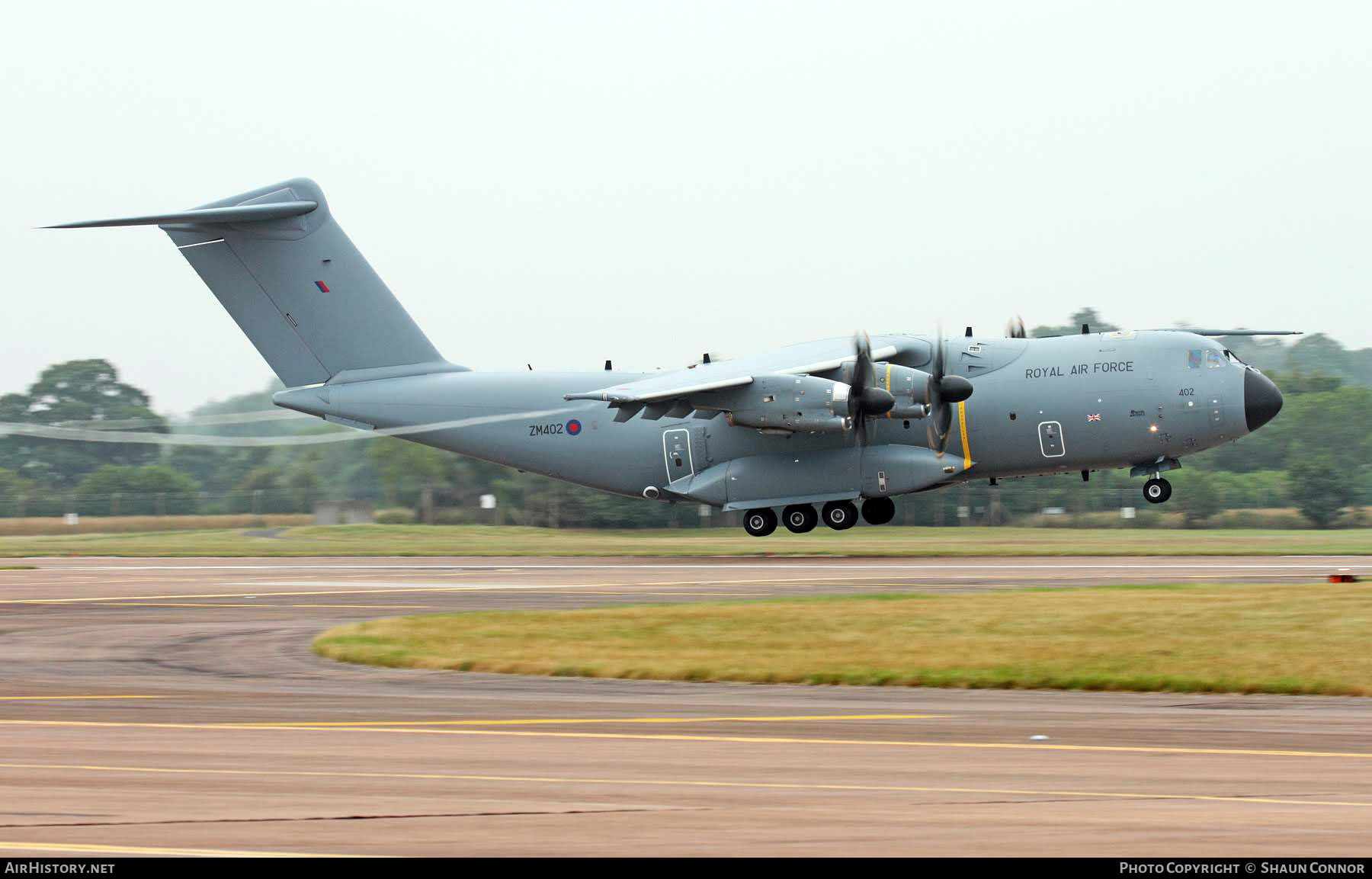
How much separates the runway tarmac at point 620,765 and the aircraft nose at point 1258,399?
77.0 feet

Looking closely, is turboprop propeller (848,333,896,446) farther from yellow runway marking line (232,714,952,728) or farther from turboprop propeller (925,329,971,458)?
yellow runway marking line (232,714,952,728)

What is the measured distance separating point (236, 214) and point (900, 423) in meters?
17.2

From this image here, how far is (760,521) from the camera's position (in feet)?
125

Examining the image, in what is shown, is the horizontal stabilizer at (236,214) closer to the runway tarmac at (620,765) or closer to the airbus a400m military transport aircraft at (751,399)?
the airbus a400m military transport aircraft at (751,399)

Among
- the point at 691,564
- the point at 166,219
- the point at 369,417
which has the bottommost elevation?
the point at 691,564

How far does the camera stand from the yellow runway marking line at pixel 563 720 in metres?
12.2

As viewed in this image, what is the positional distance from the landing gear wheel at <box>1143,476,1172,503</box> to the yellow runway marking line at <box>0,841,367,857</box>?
31.9 m

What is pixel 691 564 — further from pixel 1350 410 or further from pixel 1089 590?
pixel 1350 410

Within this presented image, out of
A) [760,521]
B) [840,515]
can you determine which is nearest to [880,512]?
[840,515]

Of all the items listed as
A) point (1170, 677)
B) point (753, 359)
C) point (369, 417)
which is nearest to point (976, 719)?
point (1170, 677)

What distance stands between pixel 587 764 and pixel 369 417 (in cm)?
3054

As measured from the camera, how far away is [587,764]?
33.1 ft

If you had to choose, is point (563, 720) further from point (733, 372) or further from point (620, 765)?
point (733, 372)

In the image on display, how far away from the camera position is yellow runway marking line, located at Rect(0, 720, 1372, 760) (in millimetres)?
10477
